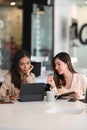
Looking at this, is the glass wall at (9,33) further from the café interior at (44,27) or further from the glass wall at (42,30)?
the glass wall at (42,30)

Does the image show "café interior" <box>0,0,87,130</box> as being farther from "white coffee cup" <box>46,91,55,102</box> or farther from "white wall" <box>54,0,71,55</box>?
"white coffee cup" <box>46,91,55,102</box>

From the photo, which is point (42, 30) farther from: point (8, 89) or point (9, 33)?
point (8, 89)

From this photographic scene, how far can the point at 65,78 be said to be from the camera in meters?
3.57

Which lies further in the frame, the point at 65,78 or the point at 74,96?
the point at 65,78

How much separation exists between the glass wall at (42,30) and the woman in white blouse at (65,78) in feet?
16.3

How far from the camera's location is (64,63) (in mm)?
3529

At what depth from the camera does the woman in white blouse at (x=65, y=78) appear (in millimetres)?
3510

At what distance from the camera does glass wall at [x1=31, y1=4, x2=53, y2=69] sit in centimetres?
853

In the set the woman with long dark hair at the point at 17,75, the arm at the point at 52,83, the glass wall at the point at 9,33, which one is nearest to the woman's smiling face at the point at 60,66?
the arm at the point at 52,83

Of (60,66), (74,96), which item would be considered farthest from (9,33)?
(74,96)

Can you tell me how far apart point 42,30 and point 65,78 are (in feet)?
17.2

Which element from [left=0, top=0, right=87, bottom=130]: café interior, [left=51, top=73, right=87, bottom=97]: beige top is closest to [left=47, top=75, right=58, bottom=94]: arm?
[left=51, top=73, right=87, bottom=97]: beige top

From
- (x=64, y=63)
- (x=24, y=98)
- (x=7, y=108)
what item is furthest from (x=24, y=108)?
(x=64, y=63)

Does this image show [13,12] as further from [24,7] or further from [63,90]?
[63,90]
